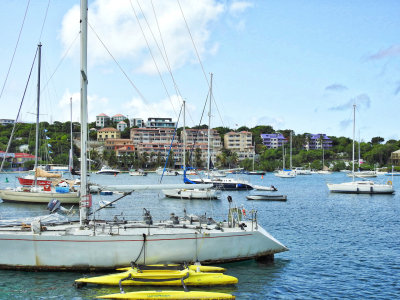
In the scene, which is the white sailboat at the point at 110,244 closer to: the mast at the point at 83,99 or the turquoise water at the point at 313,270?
the mast at the point at 83,99

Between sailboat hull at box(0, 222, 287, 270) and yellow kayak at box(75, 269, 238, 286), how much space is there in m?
1.03

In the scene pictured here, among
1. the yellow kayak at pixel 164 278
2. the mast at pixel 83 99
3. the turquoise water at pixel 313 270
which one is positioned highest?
the mast at pixel 83 99

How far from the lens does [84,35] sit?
19.2 m

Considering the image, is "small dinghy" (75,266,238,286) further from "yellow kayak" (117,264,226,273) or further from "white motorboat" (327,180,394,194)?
"white motorboat" (327,180,394,194)

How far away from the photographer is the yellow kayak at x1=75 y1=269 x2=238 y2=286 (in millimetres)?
16562

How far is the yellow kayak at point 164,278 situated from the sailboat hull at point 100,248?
1026mm

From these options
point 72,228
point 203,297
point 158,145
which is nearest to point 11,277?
point 72,228

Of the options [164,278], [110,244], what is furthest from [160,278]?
[110,244]

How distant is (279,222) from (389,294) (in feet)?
61.9

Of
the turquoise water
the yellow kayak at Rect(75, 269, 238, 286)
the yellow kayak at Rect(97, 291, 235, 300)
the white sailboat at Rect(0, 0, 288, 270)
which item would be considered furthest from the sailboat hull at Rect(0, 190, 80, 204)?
the yellow kayak at Rect(97, 291, 235, 300)

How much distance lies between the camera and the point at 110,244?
17.8 metres

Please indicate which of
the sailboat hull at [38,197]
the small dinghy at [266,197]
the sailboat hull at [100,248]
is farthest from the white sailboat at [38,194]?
the sailboat hull at [100,248]

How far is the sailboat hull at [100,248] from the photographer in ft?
58.4

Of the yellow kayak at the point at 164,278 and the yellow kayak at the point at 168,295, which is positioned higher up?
the yellow kayak at the point at 164,278
